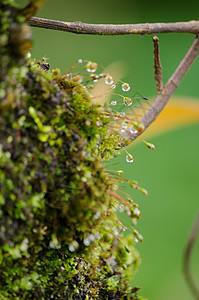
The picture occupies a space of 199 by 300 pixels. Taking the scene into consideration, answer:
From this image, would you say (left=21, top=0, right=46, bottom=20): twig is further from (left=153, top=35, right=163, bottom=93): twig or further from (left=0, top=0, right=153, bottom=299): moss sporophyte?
(left=153, top=35, right=163, bottom=93): twig

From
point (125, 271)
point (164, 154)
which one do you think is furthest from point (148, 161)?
point (125, 271)

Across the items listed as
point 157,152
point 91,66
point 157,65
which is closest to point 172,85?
point 157,65

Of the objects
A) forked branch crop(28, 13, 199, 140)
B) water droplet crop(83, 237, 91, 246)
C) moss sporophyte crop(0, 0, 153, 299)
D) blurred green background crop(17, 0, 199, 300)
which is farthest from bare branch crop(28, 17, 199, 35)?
blurred green background crop(17, 0, 199, 300)

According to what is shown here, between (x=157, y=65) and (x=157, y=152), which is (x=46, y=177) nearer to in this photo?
(x=157, y=65)

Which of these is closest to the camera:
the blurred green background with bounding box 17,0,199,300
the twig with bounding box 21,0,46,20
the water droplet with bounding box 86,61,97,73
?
the twig with bounding box 21,0,46,20

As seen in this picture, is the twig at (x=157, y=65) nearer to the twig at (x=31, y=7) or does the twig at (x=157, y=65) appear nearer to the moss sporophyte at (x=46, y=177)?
the moss sporophyte at (x=46, y=177)

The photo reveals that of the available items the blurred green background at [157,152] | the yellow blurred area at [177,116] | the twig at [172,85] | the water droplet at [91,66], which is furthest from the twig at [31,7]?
the yellow blurred area at [177,116]

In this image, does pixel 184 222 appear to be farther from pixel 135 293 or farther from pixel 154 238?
pixel 135 293
